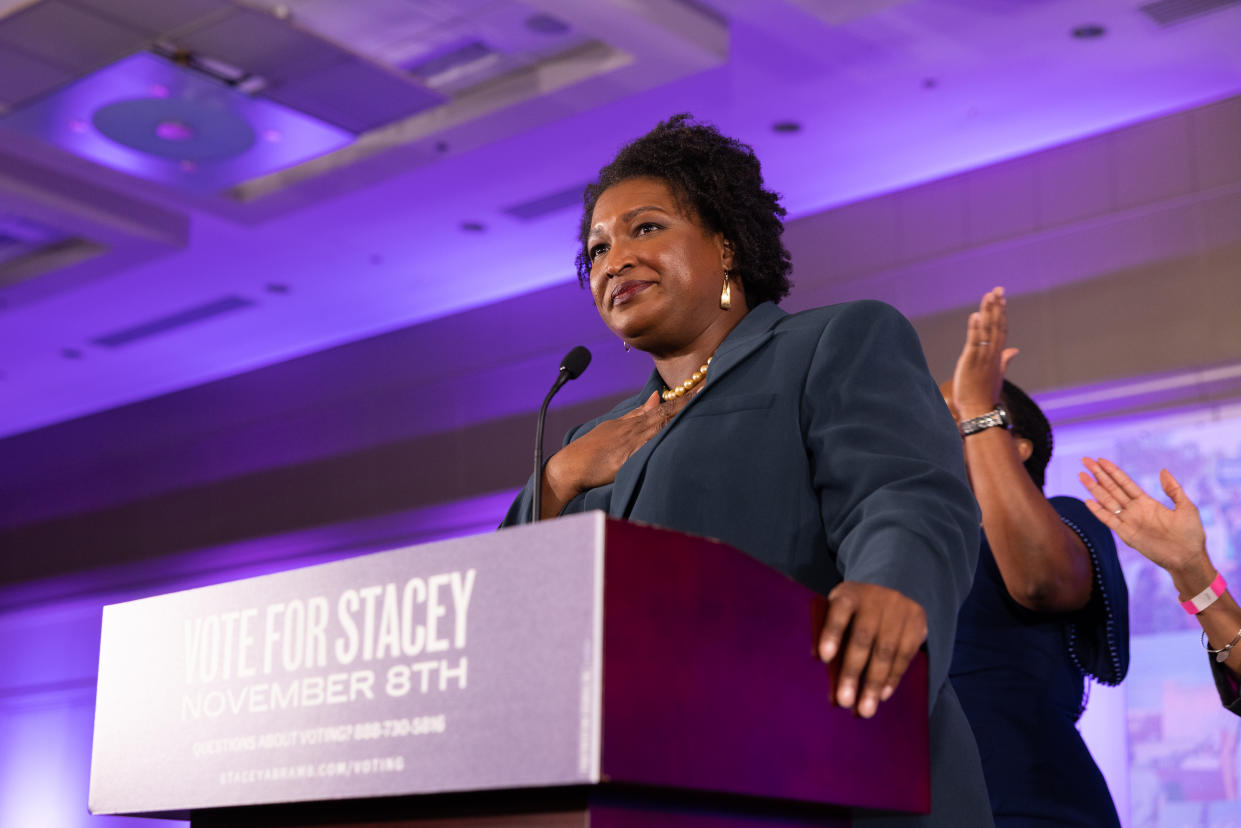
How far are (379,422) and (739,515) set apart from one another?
24.1ft

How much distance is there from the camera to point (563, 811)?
0.87 metres

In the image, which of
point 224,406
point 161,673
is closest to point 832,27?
point 161,673

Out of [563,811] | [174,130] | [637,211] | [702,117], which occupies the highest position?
[702,117]

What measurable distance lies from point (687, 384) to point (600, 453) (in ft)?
0.44

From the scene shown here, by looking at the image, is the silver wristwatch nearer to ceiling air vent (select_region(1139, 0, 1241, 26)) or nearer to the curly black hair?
the curly black hair

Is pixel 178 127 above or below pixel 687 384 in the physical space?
above

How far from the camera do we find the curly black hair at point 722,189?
1729 millimetres

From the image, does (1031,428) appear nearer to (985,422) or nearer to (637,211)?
(985,422)

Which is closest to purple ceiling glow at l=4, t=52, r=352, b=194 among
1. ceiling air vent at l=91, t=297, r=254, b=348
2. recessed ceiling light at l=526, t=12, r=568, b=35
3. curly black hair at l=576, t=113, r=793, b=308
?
recessed ceiling light at l=526, t=12, r=568, b=35

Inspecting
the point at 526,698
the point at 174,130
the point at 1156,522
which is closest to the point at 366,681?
the point at 526,698

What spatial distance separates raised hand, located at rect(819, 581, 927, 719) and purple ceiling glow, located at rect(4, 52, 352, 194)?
500 centimetres

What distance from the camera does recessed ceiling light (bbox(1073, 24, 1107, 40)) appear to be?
525 cm

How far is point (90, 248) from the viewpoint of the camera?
7.34 metres

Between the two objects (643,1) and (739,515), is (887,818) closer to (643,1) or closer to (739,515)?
(739,515)
